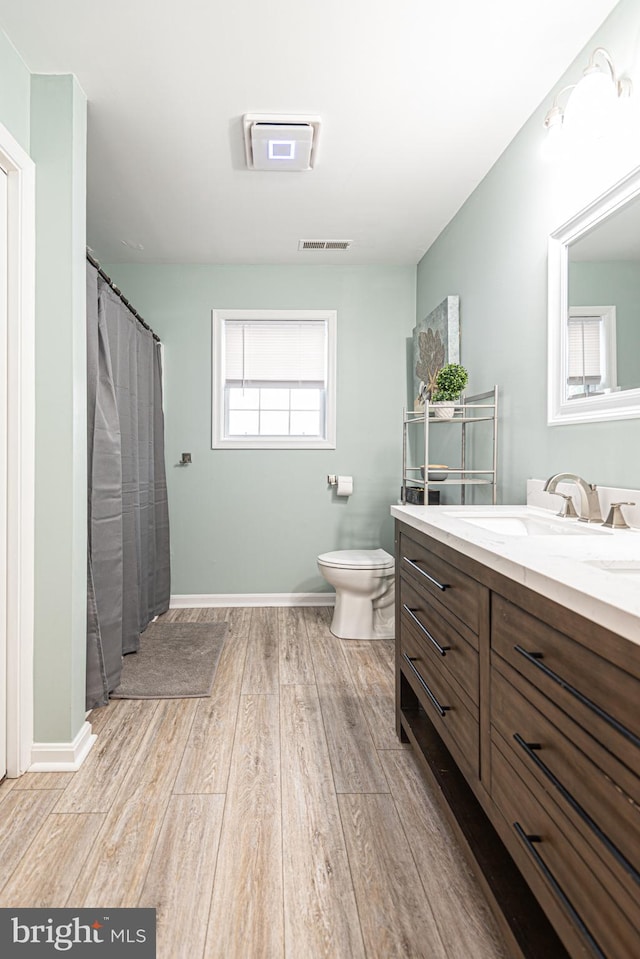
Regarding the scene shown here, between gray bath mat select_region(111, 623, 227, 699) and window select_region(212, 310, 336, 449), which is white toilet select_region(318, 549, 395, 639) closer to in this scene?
gray bath mat select_region(111, 623, 227, 699)

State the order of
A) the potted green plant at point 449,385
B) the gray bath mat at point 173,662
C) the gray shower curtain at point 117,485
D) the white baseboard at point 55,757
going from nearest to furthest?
the white baseboard at point 55,757 → the gray shower curtain at point 117,485 → the gray bath mat at point 173,662 → the potted green plant at point 449,385

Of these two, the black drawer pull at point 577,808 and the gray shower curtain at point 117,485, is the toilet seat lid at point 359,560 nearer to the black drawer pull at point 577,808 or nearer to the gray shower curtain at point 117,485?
the gray shower curtain at point 117,485

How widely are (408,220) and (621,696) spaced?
3081 millimetres

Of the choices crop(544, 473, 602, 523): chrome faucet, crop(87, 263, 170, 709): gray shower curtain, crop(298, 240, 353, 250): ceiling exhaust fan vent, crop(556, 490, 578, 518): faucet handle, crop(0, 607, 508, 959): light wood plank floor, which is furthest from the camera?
crop(298, 240, 353, 250): ceiling exhaust fan vent

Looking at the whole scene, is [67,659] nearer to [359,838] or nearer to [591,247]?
[359,838]

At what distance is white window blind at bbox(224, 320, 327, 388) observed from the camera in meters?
4.07

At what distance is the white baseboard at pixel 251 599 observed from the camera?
402cm

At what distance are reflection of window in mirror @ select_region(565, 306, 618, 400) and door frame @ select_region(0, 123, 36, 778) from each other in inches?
70.5

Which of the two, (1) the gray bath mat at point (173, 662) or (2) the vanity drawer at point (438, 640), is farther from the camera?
(1) the gray bath mat at point (173, 662)

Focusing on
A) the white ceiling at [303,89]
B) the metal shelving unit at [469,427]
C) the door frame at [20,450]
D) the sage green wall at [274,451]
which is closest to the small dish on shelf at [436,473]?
the metal shelving unit at [469,427]

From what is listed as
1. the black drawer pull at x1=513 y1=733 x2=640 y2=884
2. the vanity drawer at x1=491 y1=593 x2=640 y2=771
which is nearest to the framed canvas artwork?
the vanity drawer at x1=491 y1=593 x2=640 y2=771

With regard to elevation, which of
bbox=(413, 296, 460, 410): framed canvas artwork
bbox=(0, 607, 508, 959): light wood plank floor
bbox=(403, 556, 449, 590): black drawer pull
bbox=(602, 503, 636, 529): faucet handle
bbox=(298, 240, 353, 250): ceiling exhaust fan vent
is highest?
bbox=(298, 240, 353, 250): ceiling exhaust fan vent

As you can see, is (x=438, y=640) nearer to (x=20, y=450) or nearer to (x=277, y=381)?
(x=20, y=450)

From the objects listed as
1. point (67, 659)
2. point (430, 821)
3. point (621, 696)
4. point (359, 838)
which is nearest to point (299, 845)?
point (359, 838)
